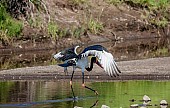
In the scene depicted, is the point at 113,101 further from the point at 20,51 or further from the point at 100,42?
the point at 100,42

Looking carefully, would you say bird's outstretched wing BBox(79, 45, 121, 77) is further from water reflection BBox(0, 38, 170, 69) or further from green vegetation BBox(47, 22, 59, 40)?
green vegetation BBox(47, 22, 59, 40)

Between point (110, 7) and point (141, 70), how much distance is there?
14636 mm

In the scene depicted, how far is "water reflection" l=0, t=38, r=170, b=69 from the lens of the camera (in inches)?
971

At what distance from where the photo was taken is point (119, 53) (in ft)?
90.8

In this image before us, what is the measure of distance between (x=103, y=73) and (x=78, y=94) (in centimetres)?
450

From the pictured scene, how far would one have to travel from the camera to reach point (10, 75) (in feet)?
66.0

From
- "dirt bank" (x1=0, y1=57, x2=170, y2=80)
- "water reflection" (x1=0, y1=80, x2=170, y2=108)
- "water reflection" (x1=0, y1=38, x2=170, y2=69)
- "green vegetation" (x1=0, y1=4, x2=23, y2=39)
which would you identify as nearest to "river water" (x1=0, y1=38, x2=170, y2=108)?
"water reflection" (x1=0, y1=80, x2=170, y2=108)

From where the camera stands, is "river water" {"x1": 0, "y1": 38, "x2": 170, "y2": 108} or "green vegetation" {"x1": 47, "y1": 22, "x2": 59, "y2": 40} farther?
"green vegetation" {"x1": 47, "y1": 22, "x2": 59, "y2": 40}

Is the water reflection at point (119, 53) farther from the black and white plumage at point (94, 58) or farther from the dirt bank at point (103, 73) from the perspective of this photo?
the black and white plumage at point (94, 58)

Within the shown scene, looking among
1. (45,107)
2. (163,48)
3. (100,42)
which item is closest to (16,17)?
(100,42)

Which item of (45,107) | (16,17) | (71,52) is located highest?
(16,17)

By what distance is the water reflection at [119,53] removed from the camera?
2466 cm

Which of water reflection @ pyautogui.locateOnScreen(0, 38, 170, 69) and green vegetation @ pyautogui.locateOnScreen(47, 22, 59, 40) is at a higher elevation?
green vegetation @ pyautogui.locateOnScreen(47, 22, 59, 40)

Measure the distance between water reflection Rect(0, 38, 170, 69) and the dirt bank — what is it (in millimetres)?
1954
